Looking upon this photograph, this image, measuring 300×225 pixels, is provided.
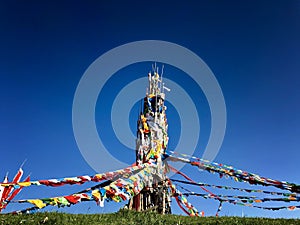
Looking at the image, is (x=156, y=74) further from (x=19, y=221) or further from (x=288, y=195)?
(x=19, y=221)

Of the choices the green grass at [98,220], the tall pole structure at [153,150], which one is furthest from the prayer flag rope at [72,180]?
the tall pole structure at [153,150]

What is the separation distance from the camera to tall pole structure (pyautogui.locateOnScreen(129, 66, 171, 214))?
15.4m

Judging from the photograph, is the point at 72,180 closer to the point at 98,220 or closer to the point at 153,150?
the point at 98,220

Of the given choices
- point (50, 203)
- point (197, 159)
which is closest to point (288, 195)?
point (197, 159)

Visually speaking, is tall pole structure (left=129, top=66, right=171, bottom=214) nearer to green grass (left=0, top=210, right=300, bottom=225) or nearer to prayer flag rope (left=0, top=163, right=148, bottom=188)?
prayer flag rope (left=0, top=163, right=148, bottom=188)

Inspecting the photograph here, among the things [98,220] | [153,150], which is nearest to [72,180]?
[98,220]

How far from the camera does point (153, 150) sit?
15.6 metres

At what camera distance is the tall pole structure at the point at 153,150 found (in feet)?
50.4

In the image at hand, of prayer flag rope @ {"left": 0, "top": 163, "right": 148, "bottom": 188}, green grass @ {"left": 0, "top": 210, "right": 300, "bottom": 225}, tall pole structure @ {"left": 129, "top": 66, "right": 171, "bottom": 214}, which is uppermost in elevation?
tall pole structure @ {"left": 129, "top": 66, "right": 171, "bottom": 214}

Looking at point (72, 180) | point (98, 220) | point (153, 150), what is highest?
point (153, 150)

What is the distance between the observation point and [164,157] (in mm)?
15867

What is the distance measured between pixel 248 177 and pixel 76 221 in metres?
7.74

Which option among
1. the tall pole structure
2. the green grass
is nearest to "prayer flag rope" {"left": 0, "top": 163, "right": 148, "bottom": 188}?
the green grass

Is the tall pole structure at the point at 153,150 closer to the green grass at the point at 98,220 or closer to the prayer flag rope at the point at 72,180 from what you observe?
the prayer flag rope at the point at 72,180
